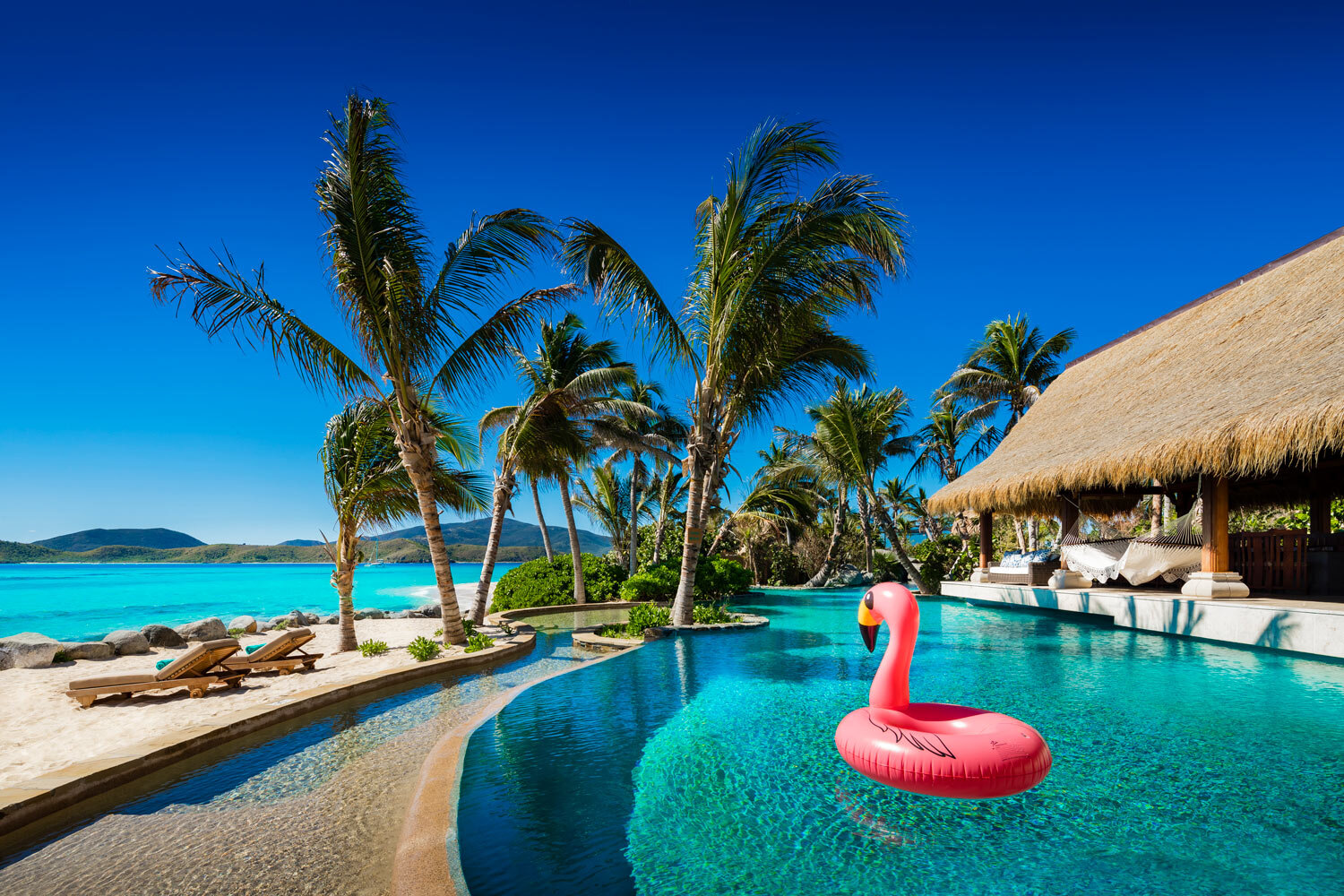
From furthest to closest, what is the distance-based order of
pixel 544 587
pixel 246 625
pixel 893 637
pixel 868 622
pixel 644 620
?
pixel 544 587
pixel 246 625
pixel 644 620
pixel 868 622
pixel 893 637

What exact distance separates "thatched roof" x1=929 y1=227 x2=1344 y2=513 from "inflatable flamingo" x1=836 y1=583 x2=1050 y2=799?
6.03 m

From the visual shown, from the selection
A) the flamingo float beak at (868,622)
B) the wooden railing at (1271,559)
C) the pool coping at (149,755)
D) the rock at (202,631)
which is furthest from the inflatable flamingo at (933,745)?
the rock at (202,631)

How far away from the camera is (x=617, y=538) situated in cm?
2195

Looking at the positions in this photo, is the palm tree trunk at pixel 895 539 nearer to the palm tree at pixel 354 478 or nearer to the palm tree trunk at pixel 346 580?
the palm tree at pixel 354 478

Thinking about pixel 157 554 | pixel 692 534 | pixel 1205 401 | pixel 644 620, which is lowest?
pixel 157 554

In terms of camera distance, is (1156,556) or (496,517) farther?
(496,517)

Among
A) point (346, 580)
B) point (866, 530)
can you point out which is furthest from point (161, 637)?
point (866, 530)

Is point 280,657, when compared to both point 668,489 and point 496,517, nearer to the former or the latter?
point 496,517

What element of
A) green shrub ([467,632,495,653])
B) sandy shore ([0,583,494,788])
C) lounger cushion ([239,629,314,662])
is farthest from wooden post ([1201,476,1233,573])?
lounger cushion ([239,629,314,662])

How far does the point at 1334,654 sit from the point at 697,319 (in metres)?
9.19

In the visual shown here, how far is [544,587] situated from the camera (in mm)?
15266

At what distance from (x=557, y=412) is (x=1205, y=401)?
1060cm

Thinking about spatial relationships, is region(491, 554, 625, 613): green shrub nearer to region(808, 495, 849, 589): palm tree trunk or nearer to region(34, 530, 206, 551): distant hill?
region(808, 495, 849, 589): palm tree trunk

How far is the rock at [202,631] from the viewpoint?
37.4 ft
